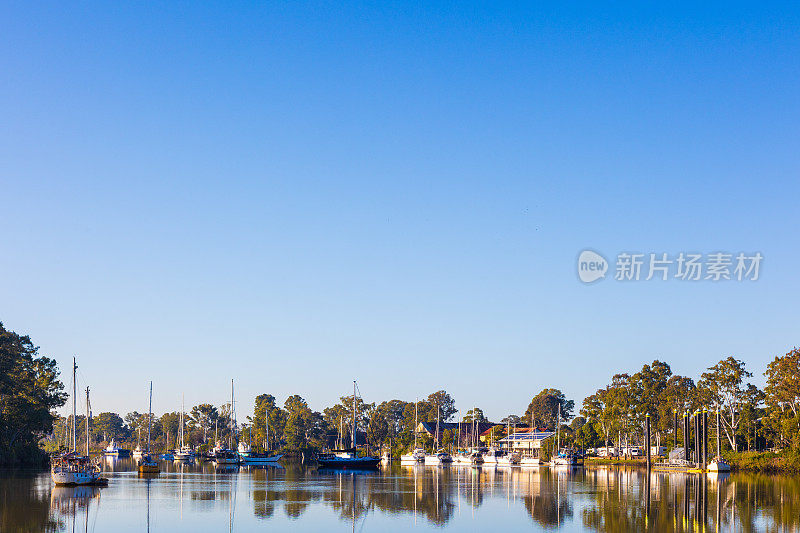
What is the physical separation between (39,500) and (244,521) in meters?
16.9

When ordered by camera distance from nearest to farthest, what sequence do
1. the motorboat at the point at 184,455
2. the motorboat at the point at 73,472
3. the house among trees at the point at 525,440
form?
the motorboat at the point at 73,472 → the motorboat at the point at 184,455 → the house among trees at the point at 525,440

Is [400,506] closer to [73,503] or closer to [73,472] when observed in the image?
[73,503]

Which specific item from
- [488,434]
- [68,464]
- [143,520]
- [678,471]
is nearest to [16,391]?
[68,464]

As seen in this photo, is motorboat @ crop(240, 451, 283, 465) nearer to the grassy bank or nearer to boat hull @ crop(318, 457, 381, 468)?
boat hull @ crop(318, 457, 381, 468)

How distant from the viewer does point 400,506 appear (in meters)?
55.1

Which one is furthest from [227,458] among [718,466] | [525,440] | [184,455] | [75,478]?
[718,466]

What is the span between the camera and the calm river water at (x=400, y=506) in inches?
1726

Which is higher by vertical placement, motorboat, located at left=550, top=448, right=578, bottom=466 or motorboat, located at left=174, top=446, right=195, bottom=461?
motorboat, located at left=550, top=448, right=578, bottom=466

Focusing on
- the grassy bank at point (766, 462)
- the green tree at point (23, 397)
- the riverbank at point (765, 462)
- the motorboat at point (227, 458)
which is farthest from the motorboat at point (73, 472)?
the grassy bank at point (766, 462)

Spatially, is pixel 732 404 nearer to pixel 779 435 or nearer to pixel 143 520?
pixel 779 435

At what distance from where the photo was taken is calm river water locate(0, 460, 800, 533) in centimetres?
4384

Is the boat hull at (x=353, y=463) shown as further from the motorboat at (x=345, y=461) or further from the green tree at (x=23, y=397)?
the green tree at (x=23, y=397)

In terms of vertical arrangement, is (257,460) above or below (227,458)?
below

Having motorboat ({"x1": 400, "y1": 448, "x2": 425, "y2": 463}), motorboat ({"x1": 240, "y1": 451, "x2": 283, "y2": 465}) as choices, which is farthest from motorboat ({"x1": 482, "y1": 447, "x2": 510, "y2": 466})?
motorboat ({"x1": 240, "y1": 451, "x2": 283, "y2": 465})
